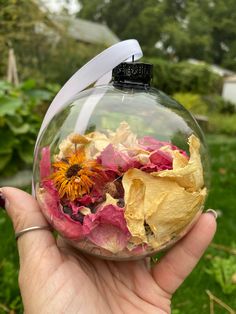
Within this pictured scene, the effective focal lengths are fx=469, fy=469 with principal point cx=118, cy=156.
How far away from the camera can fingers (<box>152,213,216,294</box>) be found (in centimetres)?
117

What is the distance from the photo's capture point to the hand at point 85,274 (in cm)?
105

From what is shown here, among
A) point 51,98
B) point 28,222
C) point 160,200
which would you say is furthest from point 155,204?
point 51,98

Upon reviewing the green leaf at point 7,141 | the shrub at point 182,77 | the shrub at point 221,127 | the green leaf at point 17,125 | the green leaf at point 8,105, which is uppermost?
the green leaf at point 8,105

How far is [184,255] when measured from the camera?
47.1 inches

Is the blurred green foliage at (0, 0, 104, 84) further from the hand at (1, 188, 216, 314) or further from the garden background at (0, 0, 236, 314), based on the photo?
the hand at (1, 188, 216, 314)

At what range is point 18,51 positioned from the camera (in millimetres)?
9695

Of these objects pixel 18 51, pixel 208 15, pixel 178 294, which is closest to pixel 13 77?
pixel 18 51

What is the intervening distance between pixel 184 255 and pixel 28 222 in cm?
40

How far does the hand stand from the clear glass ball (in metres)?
0.10

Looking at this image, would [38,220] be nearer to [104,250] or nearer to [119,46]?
[104,250]

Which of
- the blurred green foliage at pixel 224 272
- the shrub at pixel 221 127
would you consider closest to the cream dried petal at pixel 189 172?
the blurred green foliage at pixel 224 272

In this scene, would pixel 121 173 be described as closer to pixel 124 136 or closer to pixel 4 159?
pixel 124 136

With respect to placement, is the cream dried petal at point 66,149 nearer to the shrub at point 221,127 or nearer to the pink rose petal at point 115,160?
the pink rose petal at point 115,160

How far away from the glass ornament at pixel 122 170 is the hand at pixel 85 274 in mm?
98
